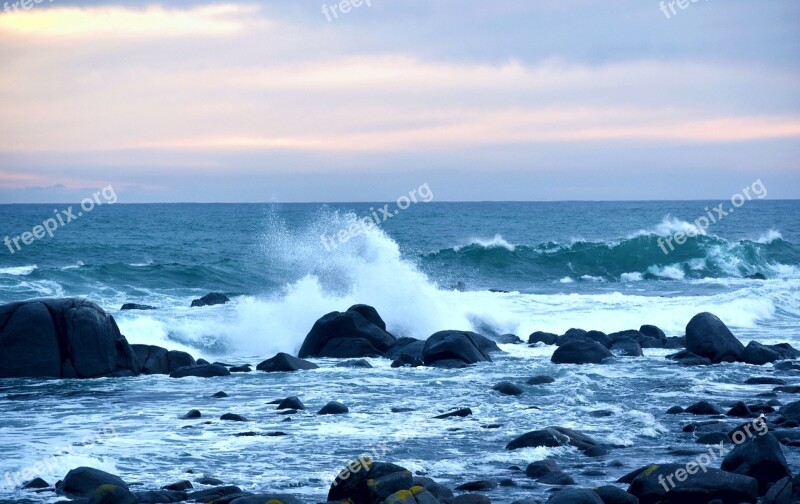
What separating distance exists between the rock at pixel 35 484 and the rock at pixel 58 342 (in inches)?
307

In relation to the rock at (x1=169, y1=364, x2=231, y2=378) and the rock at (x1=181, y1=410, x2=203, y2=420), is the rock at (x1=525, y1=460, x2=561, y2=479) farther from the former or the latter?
the rock at (x1=169, y1=364, x2=231, y2=378)

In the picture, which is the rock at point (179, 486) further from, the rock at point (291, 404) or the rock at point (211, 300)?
the rock at point (211, 300)

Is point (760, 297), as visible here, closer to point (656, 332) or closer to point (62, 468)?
point (656, 332)

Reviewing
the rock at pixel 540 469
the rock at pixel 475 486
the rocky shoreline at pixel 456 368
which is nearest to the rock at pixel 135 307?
the rocky shoreline at pixel 456 368

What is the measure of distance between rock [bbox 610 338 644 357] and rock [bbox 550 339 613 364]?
3.86ft

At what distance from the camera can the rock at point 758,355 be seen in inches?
798

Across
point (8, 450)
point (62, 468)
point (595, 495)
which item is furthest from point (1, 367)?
point (595, 495)

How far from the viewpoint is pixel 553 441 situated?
12250mm

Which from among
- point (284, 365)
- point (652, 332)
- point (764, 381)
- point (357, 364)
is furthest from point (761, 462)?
point (652, 332)

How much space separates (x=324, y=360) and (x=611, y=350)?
681 cm

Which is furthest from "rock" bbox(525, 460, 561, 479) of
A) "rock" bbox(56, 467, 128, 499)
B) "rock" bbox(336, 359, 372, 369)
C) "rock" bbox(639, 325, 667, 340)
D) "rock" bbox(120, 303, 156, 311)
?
"rock" bbox(120, 303, 156, 311)

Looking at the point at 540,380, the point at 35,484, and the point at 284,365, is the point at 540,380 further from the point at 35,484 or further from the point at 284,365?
the point at 35,484

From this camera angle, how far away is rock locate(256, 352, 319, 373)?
63.2ft

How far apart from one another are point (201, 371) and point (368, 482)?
9743mm
